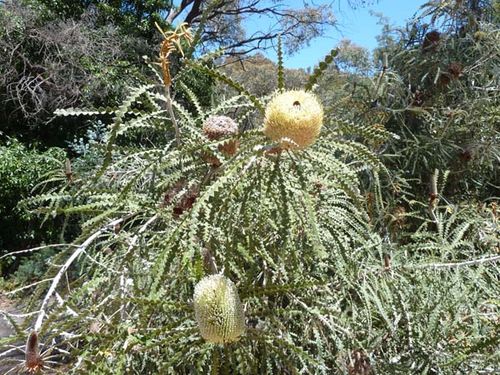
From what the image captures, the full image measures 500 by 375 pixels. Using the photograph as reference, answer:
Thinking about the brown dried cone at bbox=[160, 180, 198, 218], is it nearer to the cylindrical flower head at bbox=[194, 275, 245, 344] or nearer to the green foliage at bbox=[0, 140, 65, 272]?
the cylindrical flower head at bbox=[194, 275, 245, 344]

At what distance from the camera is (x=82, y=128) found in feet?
21.2

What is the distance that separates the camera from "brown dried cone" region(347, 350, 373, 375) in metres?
1.34

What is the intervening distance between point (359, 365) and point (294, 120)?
→ 80cm

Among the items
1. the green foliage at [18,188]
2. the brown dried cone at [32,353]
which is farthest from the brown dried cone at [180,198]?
the green foliage at [18,188]

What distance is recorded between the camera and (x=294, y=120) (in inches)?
32.2

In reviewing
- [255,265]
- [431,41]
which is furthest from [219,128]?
[431,41]

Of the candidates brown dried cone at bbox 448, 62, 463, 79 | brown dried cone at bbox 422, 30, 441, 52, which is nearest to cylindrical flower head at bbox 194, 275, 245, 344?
brown dried cone at bbox 448, 62, 463, 79

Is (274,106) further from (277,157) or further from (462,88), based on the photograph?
(462,88)

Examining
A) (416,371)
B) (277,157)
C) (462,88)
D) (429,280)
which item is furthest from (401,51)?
(277,157)

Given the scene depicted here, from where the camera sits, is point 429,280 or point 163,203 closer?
point 163,203

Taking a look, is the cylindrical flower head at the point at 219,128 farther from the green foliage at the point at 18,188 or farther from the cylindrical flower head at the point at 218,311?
the green foliage at the point at 18,188

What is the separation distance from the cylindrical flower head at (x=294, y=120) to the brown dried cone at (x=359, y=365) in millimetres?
734

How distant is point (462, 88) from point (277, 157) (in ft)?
6.43

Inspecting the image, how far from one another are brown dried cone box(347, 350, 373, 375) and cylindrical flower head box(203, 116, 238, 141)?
0.70 meters
